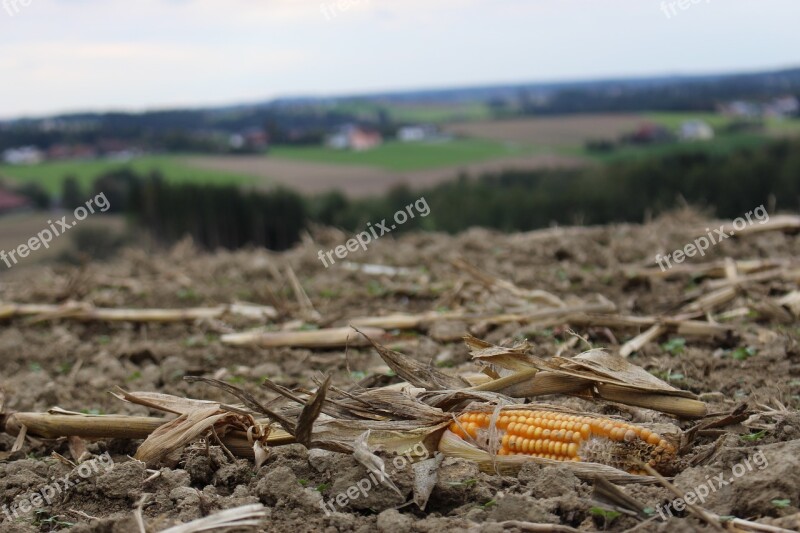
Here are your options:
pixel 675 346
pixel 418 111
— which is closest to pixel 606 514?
pixel 675 346

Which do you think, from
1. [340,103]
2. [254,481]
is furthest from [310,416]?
[340,103]

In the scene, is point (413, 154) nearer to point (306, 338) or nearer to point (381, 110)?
point (381, 110)

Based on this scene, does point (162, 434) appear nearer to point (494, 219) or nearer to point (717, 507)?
point (717, 507)

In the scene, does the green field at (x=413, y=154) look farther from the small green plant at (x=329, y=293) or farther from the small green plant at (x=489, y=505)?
the small green plant at (x=489, y=505)

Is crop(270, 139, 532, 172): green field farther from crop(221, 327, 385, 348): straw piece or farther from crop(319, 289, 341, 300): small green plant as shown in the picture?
crop(221, 327, 385, 348): straw piece

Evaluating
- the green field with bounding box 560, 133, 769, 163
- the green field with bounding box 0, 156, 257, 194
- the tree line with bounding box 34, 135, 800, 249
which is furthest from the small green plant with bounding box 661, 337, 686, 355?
the green field with bounding box 560, 133, 769, 163
